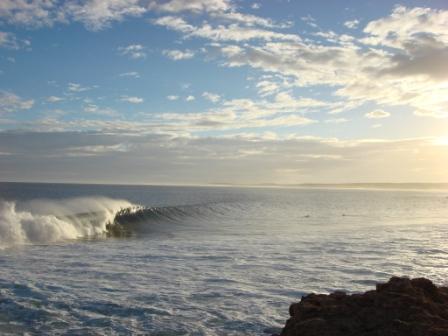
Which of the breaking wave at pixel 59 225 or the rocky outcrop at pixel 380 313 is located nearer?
the rocky outcrop at pixel 380 313

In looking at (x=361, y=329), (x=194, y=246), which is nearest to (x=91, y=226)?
(x=194, y=246)

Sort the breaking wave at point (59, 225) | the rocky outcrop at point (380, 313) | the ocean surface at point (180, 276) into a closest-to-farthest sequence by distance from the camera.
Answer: the rocky outcrop at point (380, 313), the ocean surface at point (180, 276), the breaking wave at point (59, 225)

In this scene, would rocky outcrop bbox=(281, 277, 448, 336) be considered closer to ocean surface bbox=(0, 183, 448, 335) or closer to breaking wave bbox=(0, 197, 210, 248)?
ocean surface bbox=(0, 183, 448, 335)

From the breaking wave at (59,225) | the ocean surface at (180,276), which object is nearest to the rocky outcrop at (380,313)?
the ocean surface at (180,276)

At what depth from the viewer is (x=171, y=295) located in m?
10.8

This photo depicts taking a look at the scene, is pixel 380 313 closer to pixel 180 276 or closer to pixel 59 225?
pixel 180 276

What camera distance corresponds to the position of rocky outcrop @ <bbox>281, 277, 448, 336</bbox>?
239 inches

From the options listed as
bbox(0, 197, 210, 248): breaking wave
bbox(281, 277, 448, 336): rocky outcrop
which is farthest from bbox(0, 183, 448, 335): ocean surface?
bbox(281, 277, 448, 336): rocky outcrop

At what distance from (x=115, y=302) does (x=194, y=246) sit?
33.4ft

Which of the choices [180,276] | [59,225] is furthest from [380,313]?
[59,225]

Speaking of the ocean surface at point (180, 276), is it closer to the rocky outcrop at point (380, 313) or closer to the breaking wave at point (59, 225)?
the breaking wave at point (59, 225)

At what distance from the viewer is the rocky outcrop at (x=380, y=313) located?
6.08 m

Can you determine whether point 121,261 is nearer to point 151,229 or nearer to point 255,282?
point 255,282

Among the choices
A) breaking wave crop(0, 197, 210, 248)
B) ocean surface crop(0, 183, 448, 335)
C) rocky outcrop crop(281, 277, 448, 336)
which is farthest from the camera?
breaking wave crop(0, 197, 210, 248)
